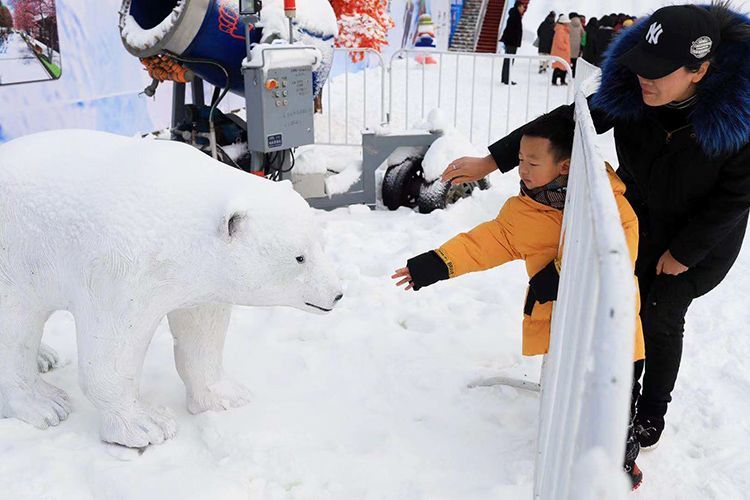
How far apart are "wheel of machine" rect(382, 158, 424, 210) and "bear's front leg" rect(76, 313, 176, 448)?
139 inches

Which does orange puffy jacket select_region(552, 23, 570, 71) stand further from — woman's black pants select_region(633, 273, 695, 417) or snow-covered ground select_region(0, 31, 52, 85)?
woman's black pants select_region(633, 273, 695, 417)

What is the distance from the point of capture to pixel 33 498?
2.14 m

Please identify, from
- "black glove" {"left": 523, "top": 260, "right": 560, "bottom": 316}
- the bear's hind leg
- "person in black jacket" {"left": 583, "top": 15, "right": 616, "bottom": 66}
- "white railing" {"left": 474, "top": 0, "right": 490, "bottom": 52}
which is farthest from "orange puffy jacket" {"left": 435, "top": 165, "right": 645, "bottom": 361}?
"white railing" {"left": 474, "top": 0, "right": 490, "bottom": 52}

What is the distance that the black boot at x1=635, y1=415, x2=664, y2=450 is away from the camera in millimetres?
2555

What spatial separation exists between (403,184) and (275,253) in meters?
3.59

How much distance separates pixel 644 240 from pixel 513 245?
458 millimetres

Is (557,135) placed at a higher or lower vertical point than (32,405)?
higher

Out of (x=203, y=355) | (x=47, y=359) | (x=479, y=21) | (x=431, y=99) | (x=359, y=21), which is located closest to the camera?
(x=203, y=355)

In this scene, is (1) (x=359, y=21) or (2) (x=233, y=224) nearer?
(2) (x=233, y=224)

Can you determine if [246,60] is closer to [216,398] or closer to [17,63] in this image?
[17,63]

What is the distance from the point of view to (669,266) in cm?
231

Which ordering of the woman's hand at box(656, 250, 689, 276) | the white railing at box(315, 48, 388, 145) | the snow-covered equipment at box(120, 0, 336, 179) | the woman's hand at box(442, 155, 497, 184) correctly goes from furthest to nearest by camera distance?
the white railing at box(315, 48, 388, 145) < the snow-covered equipment at box(120, 0, 336, 179) < the woman's hand at box(442, 155, 497, 184) < the woman's hand at box(656, 250, 689, 276)

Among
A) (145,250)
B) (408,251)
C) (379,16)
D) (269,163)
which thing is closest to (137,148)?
(145,250)

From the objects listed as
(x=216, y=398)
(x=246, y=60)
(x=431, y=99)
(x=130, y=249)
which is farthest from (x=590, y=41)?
(x=130, y=249)
